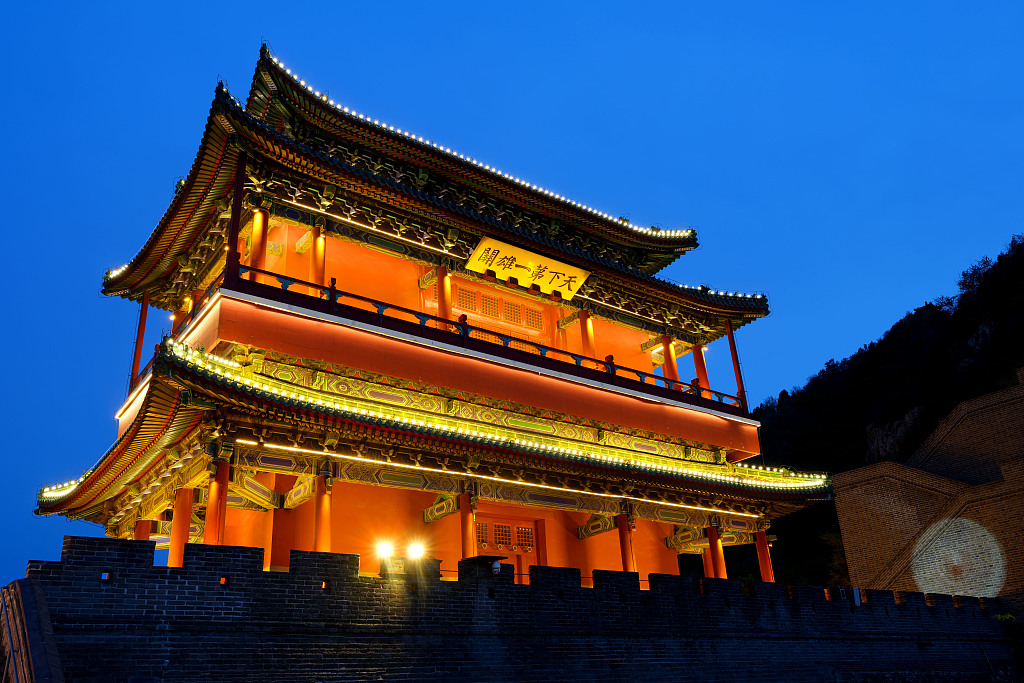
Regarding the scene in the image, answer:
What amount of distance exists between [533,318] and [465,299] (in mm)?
2101

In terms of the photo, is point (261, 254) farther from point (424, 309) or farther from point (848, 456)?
point (848, 456)

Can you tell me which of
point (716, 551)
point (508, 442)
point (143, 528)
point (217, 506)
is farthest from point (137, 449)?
point (716, 551)

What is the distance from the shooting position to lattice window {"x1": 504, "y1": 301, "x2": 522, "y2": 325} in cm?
2053

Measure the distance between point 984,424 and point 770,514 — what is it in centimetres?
1214

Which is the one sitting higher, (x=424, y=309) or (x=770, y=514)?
(x=424, y=309)

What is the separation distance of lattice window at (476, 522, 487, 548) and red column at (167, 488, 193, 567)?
5827mm

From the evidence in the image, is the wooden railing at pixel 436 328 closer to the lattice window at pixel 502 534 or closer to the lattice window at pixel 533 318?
the lattice window at pixel 533 318

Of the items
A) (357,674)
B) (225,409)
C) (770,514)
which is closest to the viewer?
(357,674)

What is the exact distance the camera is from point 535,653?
11836 millimetres

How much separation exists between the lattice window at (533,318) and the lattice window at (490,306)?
0.82 m

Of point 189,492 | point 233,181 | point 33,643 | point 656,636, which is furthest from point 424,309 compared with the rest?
point 33,643

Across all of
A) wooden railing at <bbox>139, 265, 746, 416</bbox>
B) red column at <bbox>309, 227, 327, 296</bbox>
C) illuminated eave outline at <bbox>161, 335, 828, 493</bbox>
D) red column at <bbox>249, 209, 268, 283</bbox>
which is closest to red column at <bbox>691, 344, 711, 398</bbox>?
wooden railing at <bbox>139, 265, 746, 416</bbox>

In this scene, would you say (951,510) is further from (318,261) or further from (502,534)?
(318,261)

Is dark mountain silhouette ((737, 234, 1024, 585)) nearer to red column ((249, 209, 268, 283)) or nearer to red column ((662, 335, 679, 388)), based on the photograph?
red column ((662, 335, 679, 388))
